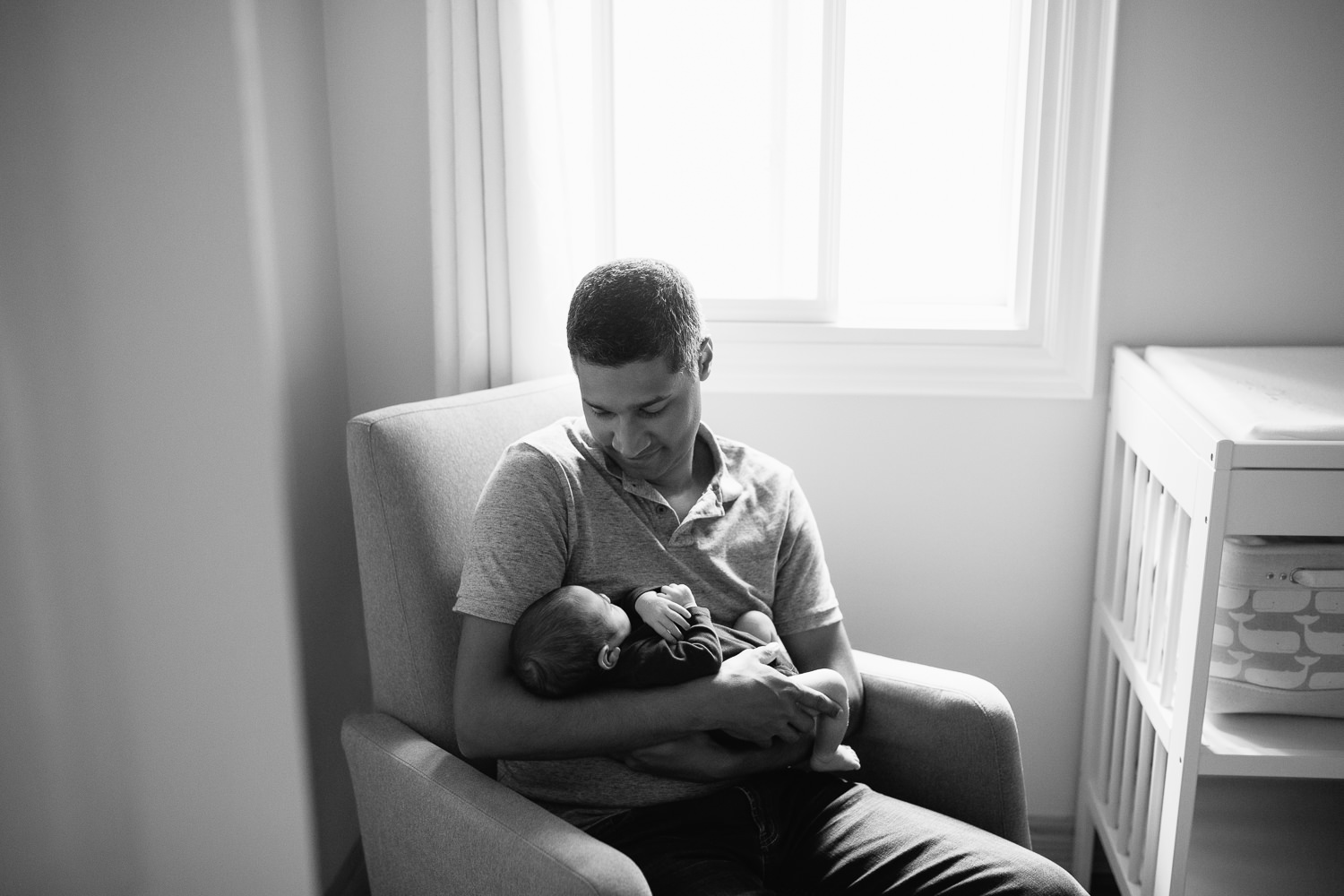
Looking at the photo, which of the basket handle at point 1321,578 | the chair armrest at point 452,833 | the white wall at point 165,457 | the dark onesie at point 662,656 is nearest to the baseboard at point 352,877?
the white wall at point 165,457

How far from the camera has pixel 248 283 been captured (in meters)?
1.60

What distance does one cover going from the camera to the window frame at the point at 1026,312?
75.7 inches

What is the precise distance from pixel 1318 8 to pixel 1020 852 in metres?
1.49

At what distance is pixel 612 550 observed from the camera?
1499 mm

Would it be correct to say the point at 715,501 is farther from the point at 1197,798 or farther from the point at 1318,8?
the point at 1318,8

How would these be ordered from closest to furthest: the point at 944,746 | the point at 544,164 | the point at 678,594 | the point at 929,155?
the point at 678,594 < the point at 944,746 < the point at 544,164 < the point at 929,155

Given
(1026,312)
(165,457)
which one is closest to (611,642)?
(165,457)

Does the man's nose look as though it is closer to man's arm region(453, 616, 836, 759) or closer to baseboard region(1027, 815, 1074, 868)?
man's arm region(453, 616, 836, 759)

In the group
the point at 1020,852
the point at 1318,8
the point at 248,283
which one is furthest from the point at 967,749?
the point at 1318,8

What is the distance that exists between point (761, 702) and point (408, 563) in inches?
21.5

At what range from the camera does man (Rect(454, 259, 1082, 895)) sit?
1.37 meters

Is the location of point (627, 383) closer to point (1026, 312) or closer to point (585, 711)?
point (585, 711)

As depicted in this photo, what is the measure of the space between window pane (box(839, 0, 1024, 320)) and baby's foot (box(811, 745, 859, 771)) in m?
0.97

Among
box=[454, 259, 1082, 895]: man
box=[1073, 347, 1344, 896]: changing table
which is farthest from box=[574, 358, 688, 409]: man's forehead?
box=[1073, 347, 1344, 896]: changing table
